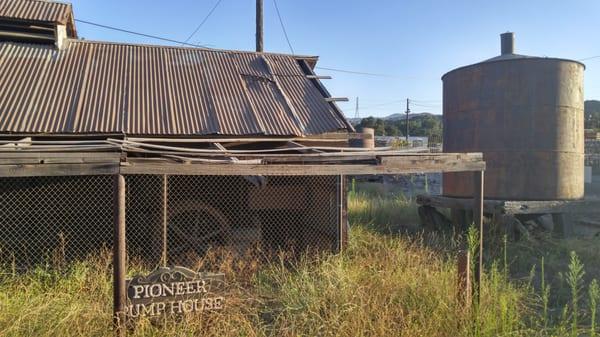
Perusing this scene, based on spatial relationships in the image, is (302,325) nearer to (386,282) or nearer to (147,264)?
(386,282)

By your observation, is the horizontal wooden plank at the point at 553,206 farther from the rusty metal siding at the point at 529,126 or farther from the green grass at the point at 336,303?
the green grass at the point at 336,303

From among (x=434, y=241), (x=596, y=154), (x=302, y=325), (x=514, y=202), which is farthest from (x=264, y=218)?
(x=596, y=154)

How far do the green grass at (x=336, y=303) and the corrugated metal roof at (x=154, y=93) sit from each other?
7.36ft

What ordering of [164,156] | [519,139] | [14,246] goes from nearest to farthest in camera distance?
[164,156] < [14,246] < [519,139]

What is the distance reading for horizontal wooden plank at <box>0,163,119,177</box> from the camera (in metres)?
4.06

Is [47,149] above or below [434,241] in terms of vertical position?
above

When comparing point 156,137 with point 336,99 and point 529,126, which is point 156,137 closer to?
point 336,99

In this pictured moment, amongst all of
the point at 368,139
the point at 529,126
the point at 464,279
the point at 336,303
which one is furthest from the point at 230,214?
the point at 529,126

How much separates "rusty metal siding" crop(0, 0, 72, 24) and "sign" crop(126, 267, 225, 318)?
7364 millimetres

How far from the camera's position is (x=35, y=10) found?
9.41m

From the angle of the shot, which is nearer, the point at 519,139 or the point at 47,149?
the point at 47,149

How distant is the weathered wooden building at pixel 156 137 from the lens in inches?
276

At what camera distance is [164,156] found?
16.6ft

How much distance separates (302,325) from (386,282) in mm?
1273
